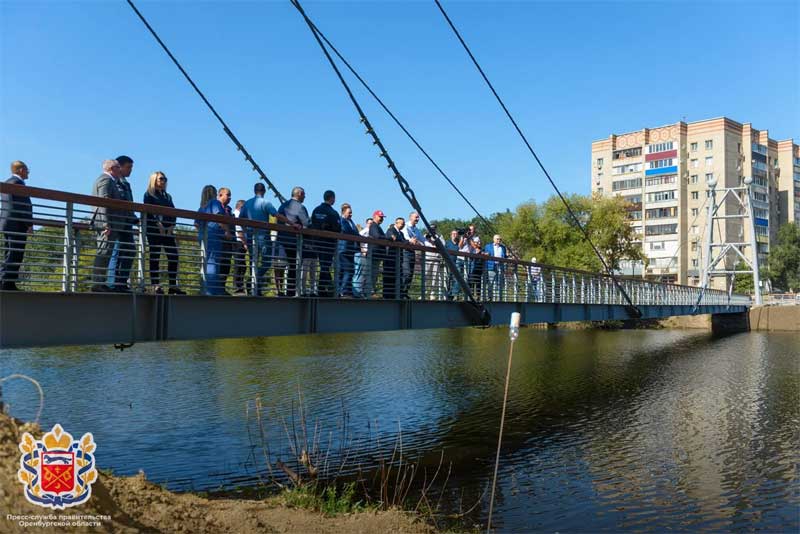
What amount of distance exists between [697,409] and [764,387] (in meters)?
4.94

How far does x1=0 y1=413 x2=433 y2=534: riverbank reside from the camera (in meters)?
4.74

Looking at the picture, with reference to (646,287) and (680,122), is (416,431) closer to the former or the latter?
(646,287)

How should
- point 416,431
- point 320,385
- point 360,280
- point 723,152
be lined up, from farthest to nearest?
point 723,152
point 320,385
point 416,431
point 360,280

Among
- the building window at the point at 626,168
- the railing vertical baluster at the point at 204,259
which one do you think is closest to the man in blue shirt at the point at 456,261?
the railing vertical baluster at the point at 204,259

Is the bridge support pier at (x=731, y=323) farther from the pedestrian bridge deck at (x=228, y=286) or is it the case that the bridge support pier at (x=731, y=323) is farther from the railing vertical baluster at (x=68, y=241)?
the railing vertical baluster at (x=68, y=241)

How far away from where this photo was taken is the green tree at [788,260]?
7794cm

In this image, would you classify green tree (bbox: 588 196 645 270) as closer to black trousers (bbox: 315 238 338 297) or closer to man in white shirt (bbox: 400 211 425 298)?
man in white shirt (bbox: 400 211 425 298)

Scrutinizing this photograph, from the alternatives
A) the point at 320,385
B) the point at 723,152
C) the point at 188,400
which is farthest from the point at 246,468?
the point at 723,152

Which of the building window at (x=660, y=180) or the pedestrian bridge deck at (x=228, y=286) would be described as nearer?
the pedestrian bridge deck at (x=228, y=286)

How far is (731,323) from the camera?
5259cm

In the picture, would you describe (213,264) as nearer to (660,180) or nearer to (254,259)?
(254,259)

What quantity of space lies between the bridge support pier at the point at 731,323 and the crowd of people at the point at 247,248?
142 ft

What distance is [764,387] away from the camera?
20.4 metres

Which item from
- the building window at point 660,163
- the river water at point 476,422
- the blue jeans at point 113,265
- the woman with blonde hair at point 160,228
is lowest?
the river water at point 476,422
